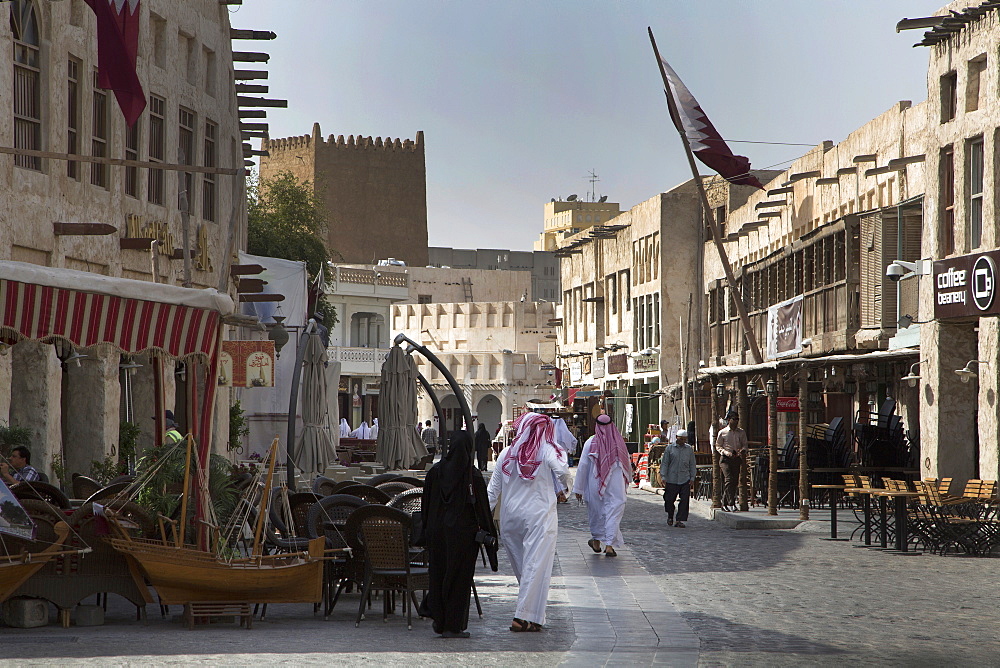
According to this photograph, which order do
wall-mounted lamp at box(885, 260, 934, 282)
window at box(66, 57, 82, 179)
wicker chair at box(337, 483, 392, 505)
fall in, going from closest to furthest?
wicker chair at box(337, 483, 392, 505)
window at box(66, 57, 82, 179)
wall-mounted lamp at box(885, 260, 934, 282)

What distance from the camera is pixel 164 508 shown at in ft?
32.2

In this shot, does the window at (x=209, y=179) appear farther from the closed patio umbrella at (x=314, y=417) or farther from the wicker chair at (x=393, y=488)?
the wicker chair at (x=393, y=488)

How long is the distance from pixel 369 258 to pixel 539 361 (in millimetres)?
17736

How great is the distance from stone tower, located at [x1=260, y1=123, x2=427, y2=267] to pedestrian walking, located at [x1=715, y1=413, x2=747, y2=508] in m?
69.6

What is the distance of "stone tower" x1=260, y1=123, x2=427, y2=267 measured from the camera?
9325 centimetres

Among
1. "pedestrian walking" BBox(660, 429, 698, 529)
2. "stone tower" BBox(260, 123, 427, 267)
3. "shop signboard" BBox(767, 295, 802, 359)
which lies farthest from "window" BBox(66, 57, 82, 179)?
"stone tower" BBox(260, 123, 427, 267)

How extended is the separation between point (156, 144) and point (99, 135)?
84.0 inches

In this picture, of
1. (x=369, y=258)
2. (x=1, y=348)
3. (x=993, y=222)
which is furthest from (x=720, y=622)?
(x=369, y=258)

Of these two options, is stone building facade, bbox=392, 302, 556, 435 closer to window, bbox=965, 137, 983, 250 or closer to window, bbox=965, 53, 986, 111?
window, bbox=965, 53, 986, 111

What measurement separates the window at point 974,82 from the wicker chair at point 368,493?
11.6m

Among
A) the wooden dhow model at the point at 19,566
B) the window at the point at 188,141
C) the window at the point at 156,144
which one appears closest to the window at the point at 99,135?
the window at the point at 156,144

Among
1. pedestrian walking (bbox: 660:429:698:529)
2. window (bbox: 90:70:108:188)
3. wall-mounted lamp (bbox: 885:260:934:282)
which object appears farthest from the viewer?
pedestrian walking (bbox: 660:429:698:529)

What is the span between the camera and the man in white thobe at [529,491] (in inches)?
402

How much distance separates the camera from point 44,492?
10969mm
